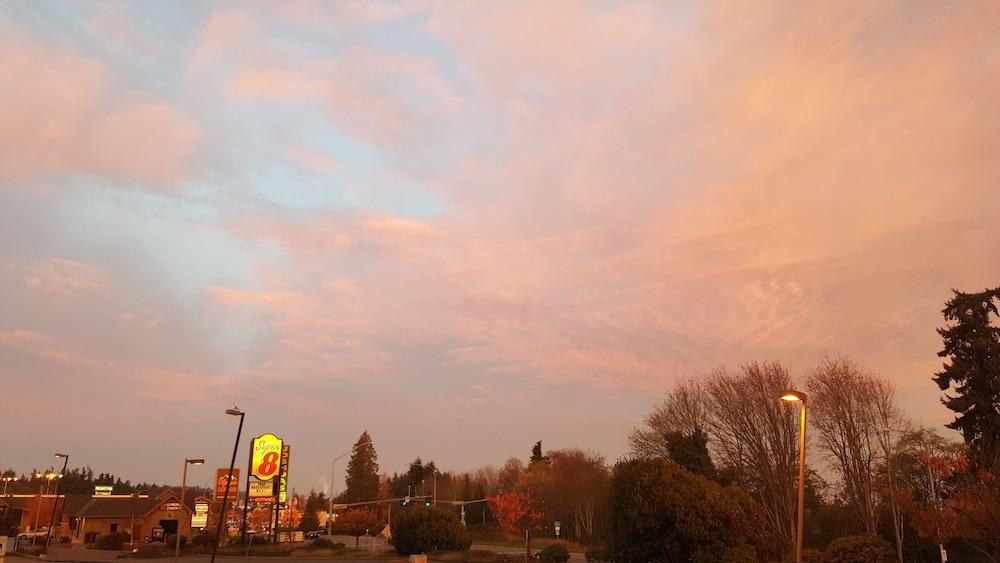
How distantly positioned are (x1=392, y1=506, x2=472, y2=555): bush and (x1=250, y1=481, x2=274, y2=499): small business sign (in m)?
30.8

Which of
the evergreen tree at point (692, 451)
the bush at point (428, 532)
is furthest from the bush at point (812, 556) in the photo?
the bush at point (428, 532)

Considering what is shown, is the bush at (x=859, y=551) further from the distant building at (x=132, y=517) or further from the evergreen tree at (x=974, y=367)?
the distant building at (x=132, y=517)

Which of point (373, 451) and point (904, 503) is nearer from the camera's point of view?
point (904, 503)

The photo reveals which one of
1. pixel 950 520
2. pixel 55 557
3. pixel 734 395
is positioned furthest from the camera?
pixel 55 557

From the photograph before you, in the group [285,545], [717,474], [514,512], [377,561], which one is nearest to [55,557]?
[285,545]

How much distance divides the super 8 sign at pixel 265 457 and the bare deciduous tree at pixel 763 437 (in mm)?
48886

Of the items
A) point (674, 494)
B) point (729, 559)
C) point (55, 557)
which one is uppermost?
point (674, 494)

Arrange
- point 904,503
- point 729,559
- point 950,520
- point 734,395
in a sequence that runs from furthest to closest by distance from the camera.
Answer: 1. point 734,395
2. point 904,503
3. point 950,520
4. point 729,559

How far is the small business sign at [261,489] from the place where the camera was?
77.7m

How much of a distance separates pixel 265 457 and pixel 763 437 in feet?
174

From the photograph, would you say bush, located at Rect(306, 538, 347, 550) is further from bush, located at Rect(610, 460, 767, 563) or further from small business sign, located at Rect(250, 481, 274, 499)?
bush, located at Rect(610, 460, 767, 563)

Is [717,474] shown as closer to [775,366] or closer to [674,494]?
[775,366]

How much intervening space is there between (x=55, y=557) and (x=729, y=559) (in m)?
63.4

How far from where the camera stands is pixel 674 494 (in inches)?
1119
